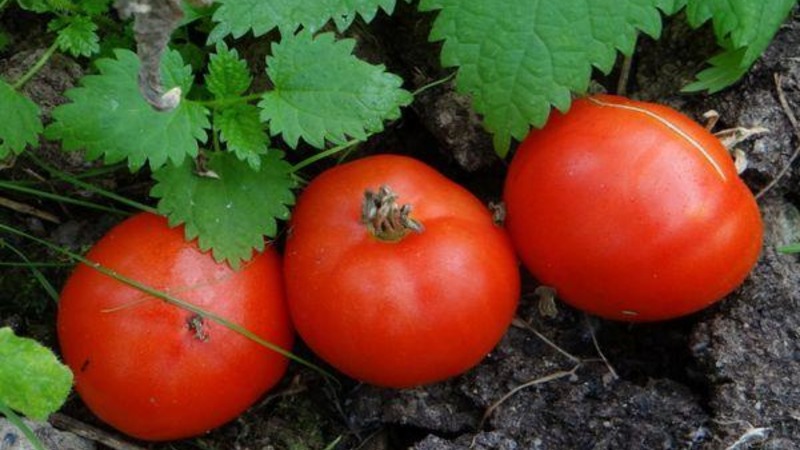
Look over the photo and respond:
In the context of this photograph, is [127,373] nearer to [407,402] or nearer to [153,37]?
[407,402]

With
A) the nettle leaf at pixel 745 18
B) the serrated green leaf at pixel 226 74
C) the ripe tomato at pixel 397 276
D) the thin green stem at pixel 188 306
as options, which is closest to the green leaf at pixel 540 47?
the nettle leaf at pixel 745 18

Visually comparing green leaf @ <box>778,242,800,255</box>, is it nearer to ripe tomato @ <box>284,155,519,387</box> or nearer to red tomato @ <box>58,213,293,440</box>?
ripe tomato @ <box>284,155,519,387</box>

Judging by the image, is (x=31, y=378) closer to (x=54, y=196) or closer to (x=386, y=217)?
(x=54, y=196)

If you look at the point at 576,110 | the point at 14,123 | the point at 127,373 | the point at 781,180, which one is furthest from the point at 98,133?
the point at 781,180

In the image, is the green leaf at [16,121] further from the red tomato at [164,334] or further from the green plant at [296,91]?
the red tomato at [164,334]

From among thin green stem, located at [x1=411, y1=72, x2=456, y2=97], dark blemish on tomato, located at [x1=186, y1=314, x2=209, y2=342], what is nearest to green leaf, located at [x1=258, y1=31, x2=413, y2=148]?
thin green stem, located at [x1=411, y1=72, x2=456, y2=97]

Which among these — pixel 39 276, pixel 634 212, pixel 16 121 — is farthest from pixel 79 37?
pixel 634 212
